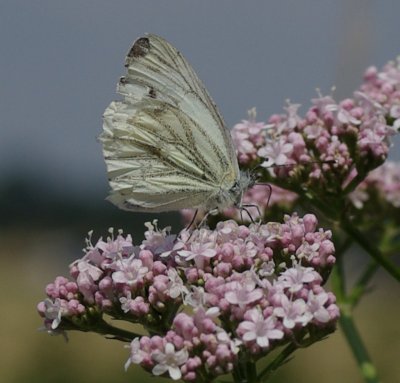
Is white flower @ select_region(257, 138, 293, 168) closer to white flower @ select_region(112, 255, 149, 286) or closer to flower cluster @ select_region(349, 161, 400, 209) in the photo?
flower cluster @ select_region(349, 161, 400, 209)

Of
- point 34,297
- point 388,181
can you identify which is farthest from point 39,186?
point 388,181

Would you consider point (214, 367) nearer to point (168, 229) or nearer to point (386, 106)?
point (168, 229)

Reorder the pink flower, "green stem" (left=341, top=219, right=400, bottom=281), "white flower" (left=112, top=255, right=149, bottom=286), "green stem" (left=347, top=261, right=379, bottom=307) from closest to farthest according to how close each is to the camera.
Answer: the pink flower < "white flower" (left=112, top=255, right=149, bottom=286) < "green stem" (left=341, top=219, right=400, bottom=281) < "green stem" (left=347, top=261, right=379, bottom=307)

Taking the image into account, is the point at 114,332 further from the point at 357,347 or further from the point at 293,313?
the point at 357,347

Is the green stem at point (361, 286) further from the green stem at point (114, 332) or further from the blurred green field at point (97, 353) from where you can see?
the blurred green field at point (97, 353)

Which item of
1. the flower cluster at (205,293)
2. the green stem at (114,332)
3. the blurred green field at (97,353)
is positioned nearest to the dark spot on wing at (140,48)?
the flower cluster at (205,293)

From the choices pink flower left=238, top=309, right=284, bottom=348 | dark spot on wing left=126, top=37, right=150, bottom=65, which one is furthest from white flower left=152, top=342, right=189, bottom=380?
dark spot on wing left=126, top=37, right=150, bottom=65

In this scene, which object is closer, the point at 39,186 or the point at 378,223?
the point at 378,223
